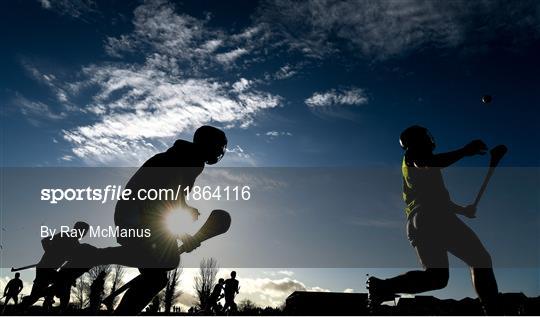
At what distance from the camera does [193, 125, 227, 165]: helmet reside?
3747mm

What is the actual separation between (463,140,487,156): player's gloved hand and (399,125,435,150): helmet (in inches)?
19.7

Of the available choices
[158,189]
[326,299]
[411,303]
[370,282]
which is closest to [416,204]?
[370,282]

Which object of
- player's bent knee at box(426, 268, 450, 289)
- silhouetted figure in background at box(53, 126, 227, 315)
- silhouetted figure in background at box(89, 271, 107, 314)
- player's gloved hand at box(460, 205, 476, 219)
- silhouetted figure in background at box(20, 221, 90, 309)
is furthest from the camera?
silhouetted figure in background at box(20, 221, 90, 309)

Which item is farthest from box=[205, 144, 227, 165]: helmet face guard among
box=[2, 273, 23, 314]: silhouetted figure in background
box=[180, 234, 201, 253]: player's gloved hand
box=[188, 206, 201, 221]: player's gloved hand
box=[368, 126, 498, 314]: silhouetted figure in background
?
box=[2, 273, 23, 314]: silhouetted figure in background

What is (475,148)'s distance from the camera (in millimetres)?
3977

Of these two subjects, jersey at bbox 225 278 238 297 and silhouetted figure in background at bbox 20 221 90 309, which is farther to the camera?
jersey at bbox 225 278 238 297

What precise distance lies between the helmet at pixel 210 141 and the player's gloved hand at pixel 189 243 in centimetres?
78

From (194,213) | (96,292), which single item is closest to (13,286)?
(96,292)

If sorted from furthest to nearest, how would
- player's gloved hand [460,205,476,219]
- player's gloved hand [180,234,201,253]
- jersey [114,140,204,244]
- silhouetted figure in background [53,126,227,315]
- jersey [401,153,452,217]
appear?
player's gloved hand [460,205,476,219] < jersey [401,153,452,217] < player's gloved hand [180,234,201,253] < jersey [114,140,204,244] < silhouetted figure in background [53,126,227,315]

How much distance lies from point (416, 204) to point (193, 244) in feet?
8.70

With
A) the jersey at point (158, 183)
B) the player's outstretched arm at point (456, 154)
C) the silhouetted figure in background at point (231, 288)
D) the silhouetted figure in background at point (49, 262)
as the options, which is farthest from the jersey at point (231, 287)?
the player's outstretched arm at point (456, 154)

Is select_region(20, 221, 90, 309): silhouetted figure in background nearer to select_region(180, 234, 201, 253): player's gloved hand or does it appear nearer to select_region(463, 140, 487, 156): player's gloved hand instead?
select_region(180, 234, 201, 253): player's gloved hand

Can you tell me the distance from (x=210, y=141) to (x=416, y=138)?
2.44 metres

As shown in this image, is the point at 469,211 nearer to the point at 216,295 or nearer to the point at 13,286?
the point at 216,295
